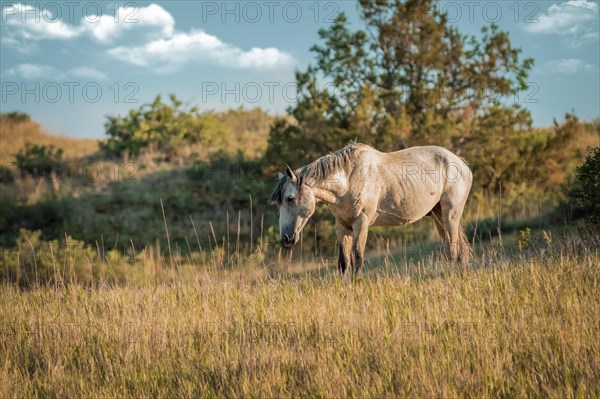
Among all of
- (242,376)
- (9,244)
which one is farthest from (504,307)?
(9,244)

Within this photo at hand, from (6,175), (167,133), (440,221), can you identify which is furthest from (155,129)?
(440,221)

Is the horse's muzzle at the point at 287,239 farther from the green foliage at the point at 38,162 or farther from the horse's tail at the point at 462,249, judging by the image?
the green foliage at the point at 38,162

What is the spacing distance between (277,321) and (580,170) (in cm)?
699

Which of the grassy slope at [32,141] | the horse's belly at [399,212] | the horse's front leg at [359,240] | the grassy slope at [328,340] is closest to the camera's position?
the grassy slope at [328,340]

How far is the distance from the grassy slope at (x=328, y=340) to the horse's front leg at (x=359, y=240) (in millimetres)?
566

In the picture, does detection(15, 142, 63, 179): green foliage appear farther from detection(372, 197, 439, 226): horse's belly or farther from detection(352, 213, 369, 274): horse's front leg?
detection(352, 213, 369, 274): horse's front leg

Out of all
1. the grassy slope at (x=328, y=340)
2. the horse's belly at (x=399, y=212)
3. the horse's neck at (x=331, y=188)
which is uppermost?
the horse's neck at (x=331, y=188)

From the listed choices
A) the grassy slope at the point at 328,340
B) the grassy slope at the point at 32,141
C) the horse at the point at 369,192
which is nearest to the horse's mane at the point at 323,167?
the horse at the point at 369,192

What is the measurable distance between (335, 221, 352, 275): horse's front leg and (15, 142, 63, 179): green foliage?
19.0m

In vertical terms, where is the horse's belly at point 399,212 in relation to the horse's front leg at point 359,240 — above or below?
above

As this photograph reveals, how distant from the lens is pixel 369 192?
789cm

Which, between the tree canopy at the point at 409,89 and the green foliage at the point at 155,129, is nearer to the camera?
the tree canopy at the point at 409,89

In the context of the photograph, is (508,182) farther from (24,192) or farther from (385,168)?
(24,192)

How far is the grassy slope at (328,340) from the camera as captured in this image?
435 centimetres
